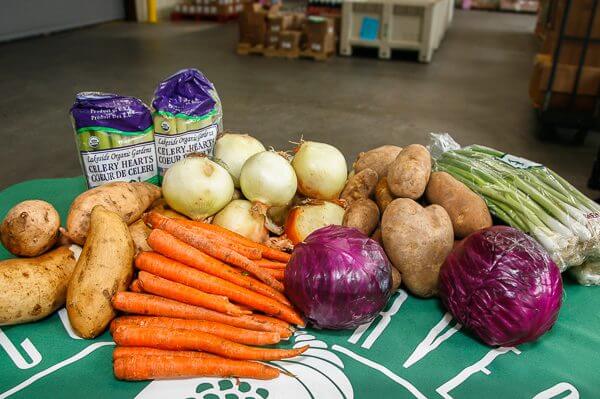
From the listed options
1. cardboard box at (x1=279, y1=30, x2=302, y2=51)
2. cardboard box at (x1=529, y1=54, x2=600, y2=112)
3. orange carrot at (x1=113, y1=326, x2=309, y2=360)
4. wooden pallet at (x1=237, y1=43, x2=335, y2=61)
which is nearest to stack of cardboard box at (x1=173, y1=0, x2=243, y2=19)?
wooden pallet at (x1=237, y1=43, x2=335, y2=61)

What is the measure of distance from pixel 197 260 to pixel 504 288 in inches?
36.3

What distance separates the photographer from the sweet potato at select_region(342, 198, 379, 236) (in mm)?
1705

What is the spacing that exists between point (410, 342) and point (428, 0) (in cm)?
703

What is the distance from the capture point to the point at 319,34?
740 cm

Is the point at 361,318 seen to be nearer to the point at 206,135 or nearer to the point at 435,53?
the point at 206,135

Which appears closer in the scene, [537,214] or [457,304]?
[457,304]

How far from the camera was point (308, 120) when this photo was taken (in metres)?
5.06

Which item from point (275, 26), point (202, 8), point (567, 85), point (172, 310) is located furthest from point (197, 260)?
point (202, 8)

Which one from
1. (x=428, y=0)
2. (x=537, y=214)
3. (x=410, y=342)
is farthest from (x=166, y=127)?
(x=428, y=0)

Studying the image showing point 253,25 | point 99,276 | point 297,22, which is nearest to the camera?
point 99,276

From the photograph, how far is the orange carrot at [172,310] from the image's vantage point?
139 cm

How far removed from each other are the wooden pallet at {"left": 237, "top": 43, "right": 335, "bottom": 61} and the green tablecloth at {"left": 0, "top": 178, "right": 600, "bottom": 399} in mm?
6580

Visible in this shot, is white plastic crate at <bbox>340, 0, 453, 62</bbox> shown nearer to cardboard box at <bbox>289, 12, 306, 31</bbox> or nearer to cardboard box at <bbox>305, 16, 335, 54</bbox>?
cardboard box at <bbox>305, 16, 335, 54</bbox>

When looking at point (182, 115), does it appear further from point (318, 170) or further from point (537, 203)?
point (537, 203)
